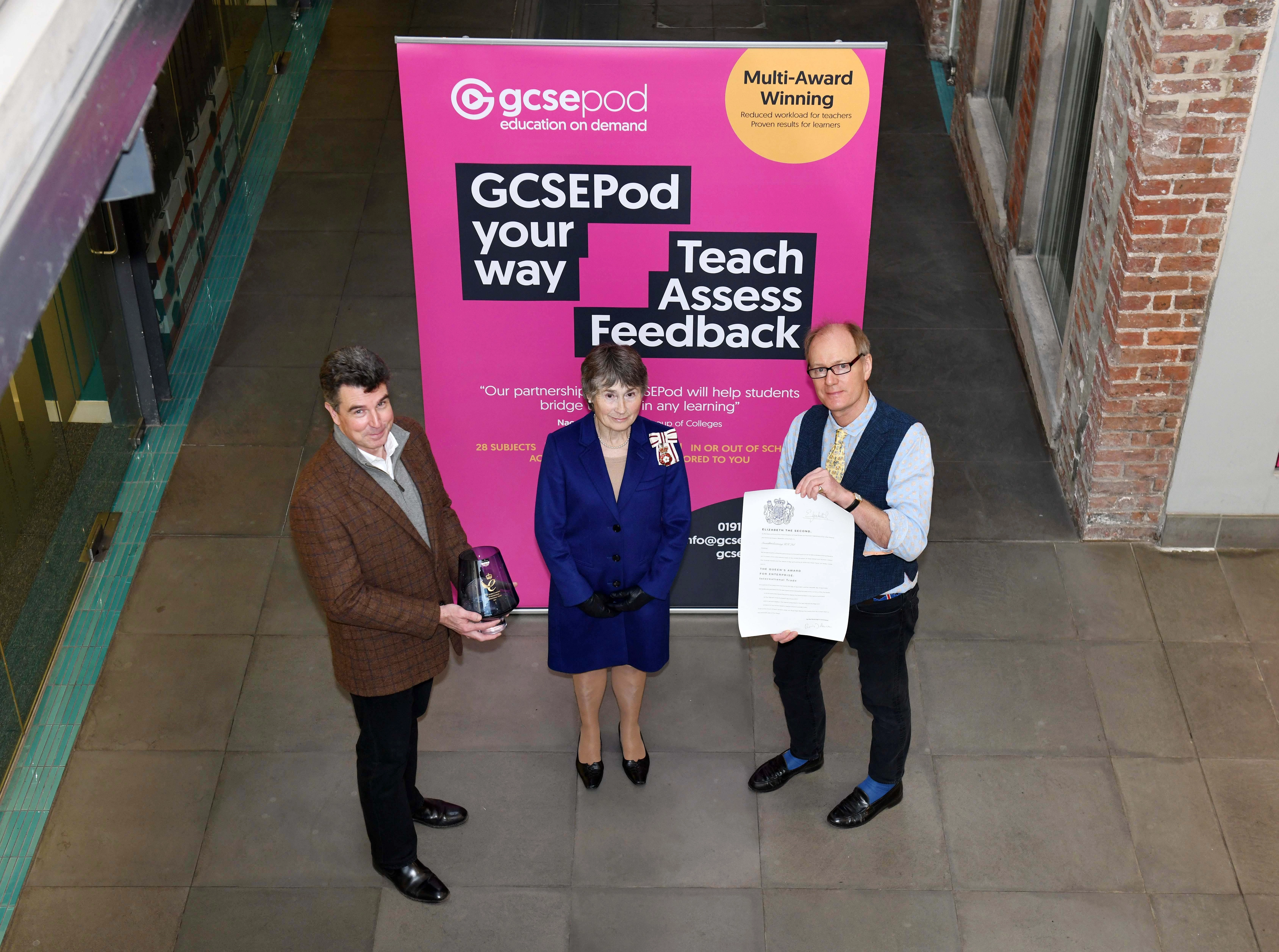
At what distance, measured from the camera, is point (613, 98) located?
14.6 feet

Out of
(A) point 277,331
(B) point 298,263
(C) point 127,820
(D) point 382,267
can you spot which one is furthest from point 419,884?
(B) point 298,263

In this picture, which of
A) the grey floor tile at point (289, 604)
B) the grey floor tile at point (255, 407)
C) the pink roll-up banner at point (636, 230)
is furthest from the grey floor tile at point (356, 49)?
the pink roll-up banner at point (636, 230)

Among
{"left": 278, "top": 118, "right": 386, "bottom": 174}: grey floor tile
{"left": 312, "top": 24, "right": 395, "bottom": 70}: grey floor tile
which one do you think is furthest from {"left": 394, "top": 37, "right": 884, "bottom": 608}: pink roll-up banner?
{"left": 312, "top": 24, "right": 395, "bottom": 70}: grey floor tile

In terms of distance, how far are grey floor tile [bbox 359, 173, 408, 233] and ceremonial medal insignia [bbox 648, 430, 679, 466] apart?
15.1 ft

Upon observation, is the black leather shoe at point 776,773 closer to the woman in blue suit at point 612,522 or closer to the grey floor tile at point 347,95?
the woman in blue suit at point 612,522

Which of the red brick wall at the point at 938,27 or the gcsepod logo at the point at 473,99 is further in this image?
the red brick wall at the point at 938,27

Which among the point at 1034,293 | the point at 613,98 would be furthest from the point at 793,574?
the point at 1034,293

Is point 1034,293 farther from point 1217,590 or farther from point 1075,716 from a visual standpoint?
point 1075,716

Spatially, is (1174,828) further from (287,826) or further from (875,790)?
(287,826)

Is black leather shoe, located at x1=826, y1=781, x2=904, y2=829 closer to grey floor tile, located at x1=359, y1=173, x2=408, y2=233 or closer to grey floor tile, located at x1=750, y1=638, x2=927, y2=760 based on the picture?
grey floor tile, located at x1=750, y1=638, x2=927, y2=760

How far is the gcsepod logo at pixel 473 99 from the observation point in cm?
445

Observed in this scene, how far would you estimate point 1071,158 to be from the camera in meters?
7.01

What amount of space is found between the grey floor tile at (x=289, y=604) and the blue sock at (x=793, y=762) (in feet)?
6.68

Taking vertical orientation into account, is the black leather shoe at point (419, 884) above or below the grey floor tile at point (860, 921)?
A: above
